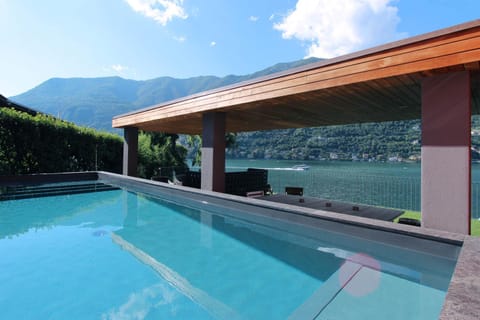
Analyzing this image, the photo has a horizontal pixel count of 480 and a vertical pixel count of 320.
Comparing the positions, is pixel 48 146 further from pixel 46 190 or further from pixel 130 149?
pixel 130 149

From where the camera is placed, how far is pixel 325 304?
254 centimetres

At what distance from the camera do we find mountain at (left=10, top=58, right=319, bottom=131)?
11033 centimetres

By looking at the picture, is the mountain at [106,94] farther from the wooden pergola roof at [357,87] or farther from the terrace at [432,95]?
the terrace at [432,95]

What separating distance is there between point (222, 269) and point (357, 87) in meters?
3.37

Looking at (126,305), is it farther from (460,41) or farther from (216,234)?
(460,41)

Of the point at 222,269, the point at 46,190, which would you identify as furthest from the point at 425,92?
the point at 46,190

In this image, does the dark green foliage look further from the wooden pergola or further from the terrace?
the terrace

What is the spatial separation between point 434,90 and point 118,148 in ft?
45.3

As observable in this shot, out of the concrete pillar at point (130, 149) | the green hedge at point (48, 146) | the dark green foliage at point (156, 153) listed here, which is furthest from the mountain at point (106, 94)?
the concrete pillar at point (130, 149)

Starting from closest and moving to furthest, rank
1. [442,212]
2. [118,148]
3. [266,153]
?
[442,212], [118,148], [266,153]

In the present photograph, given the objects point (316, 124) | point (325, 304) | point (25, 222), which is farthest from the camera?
point (316, 124)

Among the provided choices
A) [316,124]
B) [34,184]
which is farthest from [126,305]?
[34,184]

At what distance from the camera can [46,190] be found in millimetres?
9133

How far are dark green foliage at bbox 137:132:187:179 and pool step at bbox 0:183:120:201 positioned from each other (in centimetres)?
420
